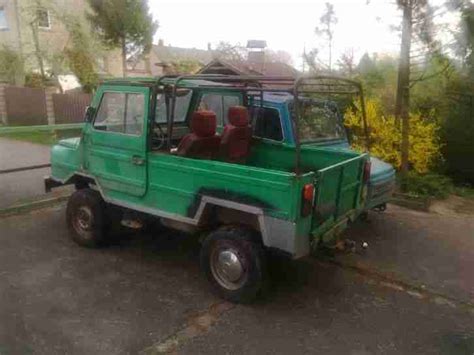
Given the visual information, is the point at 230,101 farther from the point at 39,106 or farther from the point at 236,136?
the point at 39,106

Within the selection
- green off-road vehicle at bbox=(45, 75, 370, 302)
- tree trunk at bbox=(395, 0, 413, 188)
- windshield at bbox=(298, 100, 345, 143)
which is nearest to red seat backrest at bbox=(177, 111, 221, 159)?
green off-road vehicle at bbox=(45, 75, 370, 302)

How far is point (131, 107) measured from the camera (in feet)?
15.1

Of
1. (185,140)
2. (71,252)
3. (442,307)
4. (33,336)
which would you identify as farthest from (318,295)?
(71,252)

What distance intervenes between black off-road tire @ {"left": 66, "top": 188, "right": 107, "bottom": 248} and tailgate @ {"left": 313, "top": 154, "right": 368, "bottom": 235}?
2.57 m

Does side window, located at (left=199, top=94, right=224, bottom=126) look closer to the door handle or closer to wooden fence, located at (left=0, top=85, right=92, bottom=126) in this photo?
the door handle

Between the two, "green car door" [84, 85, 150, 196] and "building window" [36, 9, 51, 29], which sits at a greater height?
"building window" [36, 9, 51, 29]

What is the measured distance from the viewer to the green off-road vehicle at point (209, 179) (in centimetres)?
372

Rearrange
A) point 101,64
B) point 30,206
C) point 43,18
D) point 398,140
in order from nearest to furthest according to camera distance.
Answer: point 30,206, point 398,140, point 43,18, point 101,64

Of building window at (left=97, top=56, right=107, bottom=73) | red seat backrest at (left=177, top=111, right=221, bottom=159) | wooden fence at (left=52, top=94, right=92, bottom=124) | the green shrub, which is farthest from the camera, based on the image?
building window at (left=97, top=56, right=107, bottom=73)

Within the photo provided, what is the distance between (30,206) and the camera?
22.2 feet

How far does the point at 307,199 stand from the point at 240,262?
88 cm

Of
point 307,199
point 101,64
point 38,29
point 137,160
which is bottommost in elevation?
point 307,199

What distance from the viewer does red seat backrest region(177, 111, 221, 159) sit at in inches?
180

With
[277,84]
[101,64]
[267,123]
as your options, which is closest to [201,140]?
[277,84]
